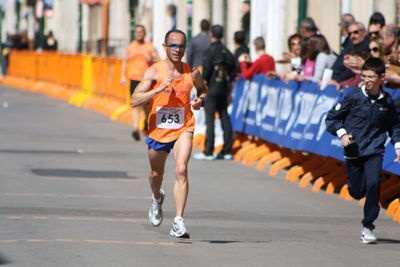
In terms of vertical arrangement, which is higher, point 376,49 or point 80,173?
point 376,49

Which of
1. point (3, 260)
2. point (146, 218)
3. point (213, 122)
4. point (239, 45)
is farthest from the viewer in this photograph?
point (239, 45)

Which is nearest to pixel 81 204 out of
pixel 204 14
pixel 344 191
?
pixel 344 191

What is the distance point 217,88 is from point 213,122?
0.53m

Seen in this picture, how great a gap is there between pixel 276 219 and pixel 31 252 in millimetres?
3509

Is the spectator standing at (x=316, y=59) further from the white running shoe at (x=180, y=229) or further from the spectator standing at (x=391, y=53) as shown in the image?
the white running shoe at (x=180, y=229)

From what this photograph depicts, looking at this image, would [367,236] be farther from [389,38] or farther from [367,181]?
[389,38]

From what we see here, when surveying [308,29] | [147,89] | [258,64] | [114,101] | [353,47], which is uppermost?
[308,29]

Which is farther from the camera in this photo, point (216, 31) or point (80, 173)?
point (216, 31)

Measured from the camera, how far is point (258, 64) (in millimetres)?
19141

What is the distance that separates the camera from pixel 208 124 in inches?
739

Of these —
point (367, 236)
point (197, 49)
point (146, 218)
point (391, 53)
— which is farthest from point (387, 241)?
point (197, 49)

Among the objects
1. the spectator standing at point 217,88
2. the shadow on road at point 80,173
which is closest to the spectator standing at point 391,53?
the shadow on road at point 80,173

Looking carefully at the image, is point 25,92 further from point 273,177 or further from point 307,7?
point 273,177

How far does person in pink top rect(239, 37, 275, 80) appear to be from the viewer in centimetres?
1912
